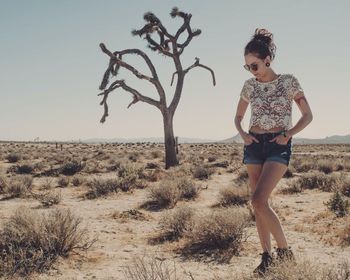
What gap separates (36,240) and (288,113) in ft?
10.1

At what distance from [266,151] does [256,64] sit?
0.75 m

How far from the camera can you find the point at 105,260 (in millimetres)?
4828

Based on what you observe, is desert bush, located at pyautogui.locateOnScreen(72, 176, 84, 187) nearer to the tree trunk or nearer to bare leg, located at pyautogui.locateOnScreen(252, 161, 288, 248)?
the tree trunk

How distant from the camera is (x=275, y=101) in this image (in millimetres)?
3727

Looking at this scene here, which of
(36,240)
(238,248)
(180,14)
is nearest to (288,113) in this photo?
Answer: (238,248)

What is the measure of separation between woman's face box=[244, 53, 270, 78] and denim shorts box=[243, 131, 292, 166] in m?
0.54

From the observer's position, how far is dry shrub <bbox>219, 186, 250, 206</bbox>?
8.62 meters

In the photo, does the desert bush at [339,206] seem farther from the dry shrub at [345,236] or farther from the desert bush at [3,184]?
the desert bush at [3,184]

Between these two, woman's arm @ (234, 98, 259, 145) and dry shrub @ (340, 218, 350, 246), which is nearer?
woman's arm @ (234, 98, 259, 145)

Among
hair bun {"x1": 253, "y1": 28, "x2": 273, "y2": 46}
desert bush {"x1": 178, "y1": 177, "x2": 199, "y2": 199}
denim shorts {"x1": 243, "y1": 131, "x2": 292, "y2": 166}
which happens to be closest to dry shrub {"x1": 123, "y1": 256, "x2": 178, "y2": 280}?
denim shorts {"x1": 243, "y1": 131, "x2": 292, "y2": 166}

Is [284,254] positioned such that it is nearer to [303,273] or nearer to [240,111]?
[303,273]

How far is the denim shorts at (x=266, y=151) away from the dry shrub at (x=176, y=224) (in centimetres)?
223

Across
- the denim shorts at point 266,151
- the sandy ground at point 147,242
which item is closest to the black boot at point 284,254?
the sandy ground at point 147,242

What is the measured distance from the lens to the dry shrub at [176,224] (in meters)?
5.89
